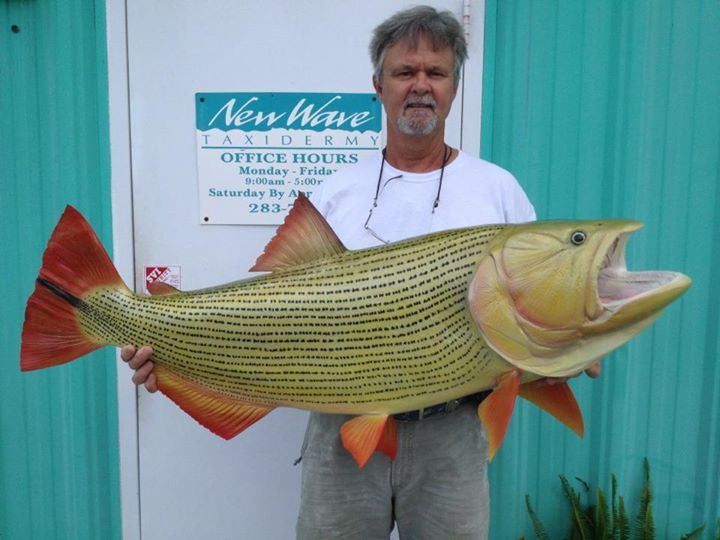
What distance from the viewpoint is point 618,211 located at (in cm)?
275

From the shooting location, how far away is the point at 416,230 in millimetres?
2131

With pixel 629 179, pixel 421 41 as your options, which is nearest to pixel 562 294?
pixel 421 41

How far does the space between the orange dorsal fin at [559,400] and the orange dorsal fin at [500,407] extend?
222mm

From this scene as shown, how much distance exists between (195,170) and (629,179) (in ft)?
7.27

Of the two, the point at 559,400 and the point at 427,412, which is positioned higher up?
the point at 559,400

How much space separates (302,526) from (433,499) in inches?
21.2

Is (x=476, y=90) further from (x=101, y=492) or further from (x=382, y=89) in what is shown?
(x=101, y=492)

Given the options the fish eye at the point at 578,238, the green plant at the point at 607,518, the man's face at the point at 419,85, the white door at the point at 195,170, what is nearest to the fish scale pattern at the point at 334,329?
the fish eye at the point at 578,238

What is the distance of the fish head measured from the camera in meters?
1.49

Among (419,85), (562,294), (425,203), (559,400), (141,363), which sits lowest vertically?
(559,400)

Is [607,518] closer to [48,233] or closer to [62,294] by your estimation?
Answer: [62,294]

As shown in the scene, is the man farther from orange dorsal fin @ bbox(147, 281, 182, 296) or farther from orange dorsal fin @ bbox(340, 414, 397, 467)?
orange dorsal fin @ bbox(147, 281, 182, 296)

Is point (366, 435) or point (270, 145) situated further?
point (270, 145)

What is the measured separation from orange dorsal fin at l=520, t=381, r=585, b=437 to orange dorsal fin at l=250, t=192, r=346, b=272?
81 cm
